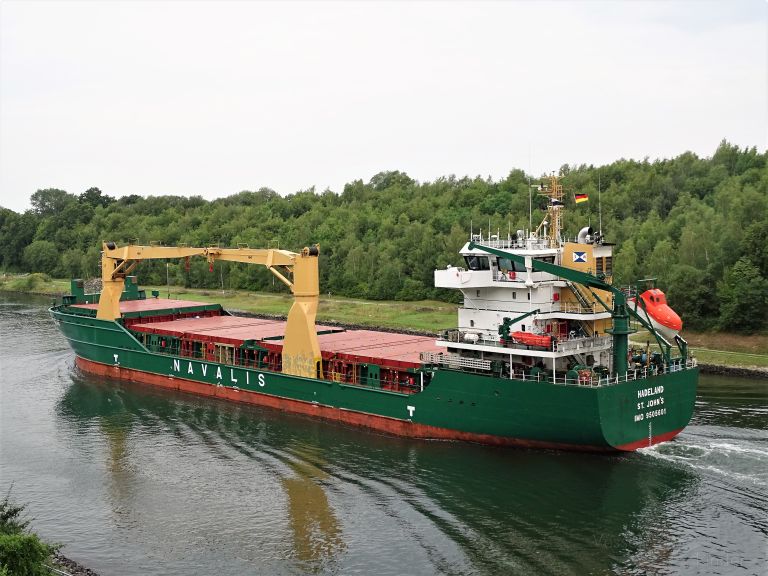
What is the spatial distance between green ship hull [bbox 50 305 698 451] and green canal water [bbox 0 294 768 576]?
26.9 inches

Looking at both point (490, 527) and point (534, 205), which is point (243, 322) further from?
point (534, 205)

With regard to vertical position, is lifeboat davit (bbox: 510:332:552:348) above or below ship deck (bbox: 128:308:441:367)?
above

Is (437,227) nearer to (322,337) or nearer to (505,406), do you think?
(322,337)

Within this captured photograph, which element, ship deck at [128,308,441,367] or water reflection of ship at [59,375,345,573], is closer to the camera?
water reflection of ship at [59,375,345,573]

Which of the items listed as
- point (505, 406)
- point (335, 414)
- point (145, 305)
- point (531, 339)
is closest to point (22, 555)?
point (505, 406)

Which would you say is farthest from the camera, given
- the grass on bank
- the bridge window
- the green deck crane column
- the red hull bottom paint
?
the grass on bank

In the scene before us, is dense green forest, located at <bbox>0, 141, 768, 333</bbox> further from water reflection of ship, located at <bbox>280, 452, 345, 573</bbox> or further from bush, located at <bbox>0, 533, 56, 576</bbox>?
bush, located at <bbox>0, 533, 56, 576</bbox>

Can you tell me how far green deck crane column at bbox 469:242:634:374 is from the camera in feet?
86.1

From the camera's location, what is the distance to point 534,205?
85125 millimetres

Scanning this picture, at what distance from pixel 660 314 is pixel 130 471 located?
761 inches

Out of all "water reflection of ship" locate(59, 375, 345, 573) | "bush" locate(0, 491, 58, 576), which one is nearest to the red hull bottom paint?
"water reflection of ship" locate(59, 375, 345, 573)

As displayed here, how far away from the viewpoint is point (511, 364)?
27672 mm

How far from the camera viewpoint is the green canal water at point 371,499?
65.8ft

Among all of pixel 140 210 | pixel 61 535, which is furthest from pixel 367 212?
pixel 61 535
